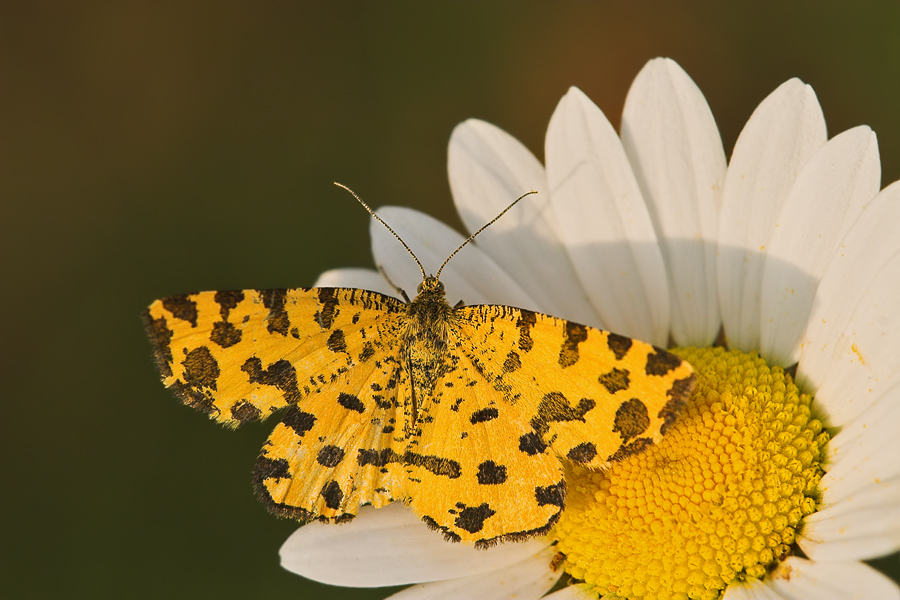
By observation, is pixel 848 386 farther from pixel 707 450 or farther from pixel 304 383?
pixel 304 383

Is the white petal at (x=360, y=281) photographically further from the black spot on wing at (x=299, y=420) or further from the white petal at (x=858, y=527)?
the white petal at (x=858, y=527)

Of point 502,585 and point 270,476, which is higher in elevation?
point 270,476

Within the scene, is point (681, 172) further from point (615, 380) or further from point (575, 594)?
point (575, 594)

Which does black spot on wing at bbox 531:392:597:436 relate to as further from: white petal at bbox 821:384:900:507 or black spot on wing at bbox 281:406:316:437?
white petal at bbox 821:384:900:507

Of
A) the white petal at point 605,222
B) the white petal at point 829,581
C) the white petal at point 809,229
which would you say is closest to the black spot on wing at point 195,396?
the white petal at point 605,222

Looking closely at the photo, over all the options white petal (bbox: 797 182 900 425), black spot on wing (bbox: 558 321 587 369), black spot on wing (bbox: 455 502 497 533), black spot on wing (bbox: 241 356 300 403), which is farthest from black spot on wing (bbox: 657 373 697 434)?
black spot on wing (bbox: 241 356 300 403)

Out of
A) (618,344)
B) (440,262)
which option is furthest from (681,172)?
(618,344)
